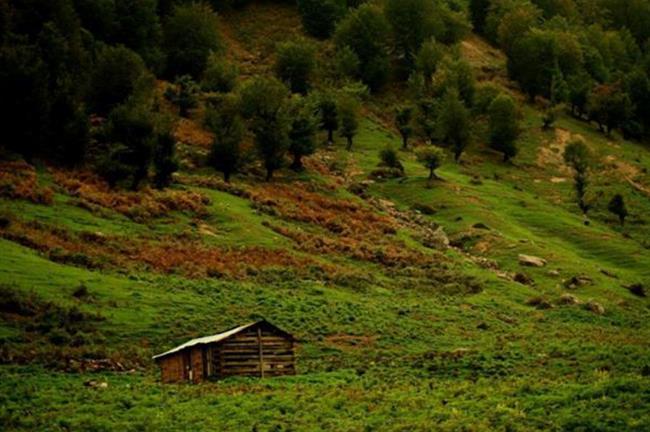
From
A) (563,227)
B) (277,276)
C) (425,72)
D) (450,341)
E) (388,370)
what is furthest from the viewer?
(425,72)

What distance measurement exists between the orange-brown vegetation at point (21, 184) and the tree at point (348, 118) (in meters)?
48.3

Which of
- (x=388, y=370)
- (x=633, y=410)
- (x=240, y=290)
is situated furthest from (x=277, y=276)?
(x=633, y=410)

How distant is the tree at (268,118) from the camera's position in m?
97.9

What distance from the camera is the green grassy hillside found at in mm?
37938

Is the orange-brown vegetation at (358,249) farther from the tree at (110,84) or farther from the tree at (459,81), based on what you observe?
the tree at (459,81)

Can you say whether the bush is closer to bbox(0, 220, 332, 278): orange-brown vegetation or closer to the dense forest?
the dense forest

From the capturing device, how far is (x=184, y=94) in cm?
11350

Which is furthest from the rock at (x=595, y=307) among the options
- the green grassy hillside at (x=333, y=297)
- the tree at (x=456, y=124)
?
the tree at (x=456, y=124)

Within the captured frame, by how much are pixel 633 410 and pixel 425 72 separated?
114 m

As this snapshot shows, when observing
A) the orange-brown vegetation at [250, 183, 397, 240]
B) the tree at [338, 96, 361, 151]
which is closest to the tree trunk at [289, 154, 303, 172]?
the orange-brown vegetation at [250, 183, 397, 240]

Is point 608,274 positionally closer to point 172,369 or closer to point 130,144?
point 130,144

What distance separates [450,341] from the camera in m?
59.2

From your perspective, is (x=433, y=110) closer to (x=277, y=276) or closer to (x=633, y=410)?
(x=277, y=276)

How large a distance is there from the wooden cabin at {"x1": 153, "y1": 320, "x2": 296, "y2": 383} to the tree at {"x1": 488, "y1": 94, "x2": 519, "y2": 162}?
261 feet
